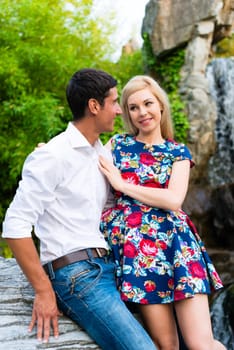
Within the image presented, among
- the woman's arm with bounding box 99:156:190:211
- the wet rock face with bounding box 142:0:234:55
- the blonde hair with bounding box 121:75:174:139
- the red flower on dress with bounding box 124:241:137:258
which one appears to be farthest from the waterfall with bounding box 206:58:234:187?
the red flower on dress with bounding box 124:241:137:258

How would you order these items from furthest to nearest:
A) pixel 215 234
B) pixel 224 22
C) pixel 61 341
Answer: pixel 224 22 → pixel 215 234 → pixel 61 341

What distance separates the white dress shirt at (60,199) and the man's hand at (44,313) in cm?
20

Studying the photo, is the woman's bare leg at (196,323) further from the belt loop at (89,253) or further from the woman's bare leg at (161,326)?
the belt loop at (89,253)

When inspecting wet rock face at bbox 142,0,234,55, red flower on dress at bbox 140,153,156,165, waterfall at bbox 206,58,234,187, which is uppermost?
wet rock face at bbox 142,0,234,55

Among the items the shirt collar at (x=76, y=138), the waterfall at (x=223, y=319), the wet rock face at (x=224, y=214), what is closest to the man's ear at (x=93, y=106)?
the shirt collar at (x=76, y=138)

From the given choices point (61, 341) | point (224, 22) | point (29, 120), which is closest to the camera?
point (61, 341)

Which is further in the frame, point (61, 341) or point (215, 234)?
point (215, 234)

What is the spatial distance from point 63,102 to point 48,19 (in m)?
1.37

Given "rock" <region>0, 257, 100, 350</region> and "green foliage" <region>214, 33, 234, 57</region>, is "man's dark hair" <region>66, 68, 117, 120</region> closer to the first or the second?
"rock" <region>0, 257, 100, 350</region>

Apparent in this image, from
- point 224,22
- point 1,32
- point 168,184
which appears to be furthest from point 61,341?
point 224,22

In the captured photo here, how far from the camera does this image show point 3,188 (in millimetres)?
7988

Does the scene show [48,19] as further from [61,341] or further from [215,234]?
[61,341]

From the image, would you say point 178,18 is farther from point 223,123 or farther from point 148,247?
point 148,247

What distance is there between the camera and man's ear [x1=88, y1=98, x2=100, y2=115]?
7.40 feet
